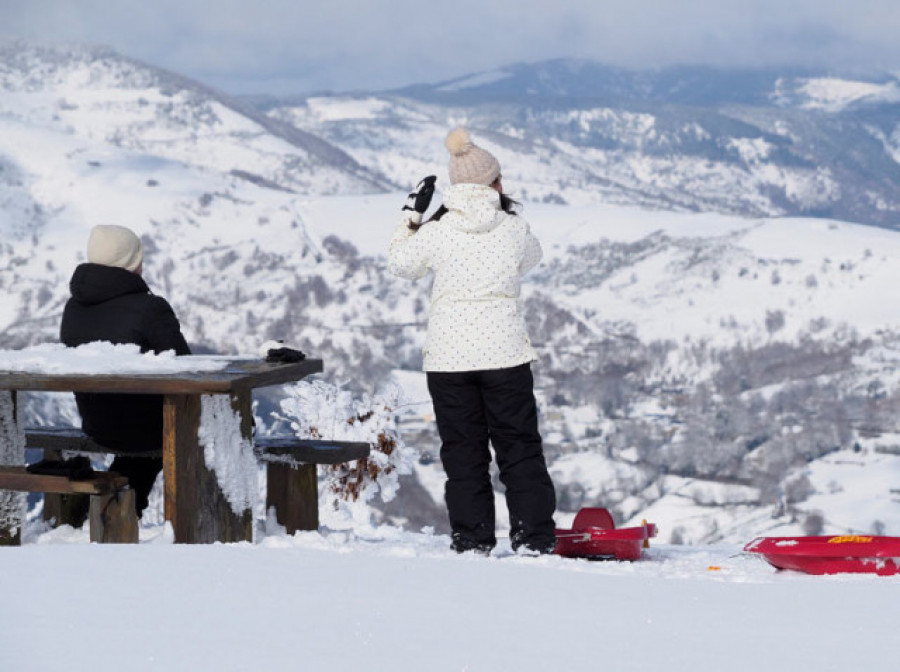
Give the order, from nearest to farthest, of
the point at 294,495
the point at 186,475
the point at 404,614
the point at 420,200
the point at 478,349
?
1. the point at 404,614
2. the point at 186,475
3. the point at 478,349
4. the point at 420,200
5. the point at 294,495

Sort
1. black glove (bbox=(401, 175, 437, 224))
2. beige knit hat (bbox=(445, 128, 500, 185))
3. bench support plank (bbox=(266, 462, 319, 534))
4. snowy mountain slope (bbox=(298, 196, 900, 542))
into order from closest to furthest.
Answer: black glove (bbox=(401, 175, 437, 224)) → beige knit hat (bbox=(445, 128, 500, 185)) → bench support plank (bbox=(266, 462, 319, 534)) → snowy mountain slope (bbox=(298, 196, 900, 542))

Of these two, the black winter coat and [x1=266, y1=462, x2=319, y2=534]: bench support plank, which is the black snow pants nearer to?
[x1=266, y1=462, x2=319, y2=534]: bench support plank

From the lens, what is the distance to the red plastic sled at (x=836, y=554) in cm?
597

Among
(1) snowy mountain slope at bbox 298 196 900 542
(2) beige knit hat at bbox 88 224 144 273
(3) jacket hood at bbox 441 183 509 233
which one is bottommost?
(1) snowy mountain slope at bbox 298 196 900 542

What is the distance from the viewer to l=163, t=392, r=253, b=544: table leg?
600 cm

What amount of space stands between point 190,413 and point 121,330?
72cm

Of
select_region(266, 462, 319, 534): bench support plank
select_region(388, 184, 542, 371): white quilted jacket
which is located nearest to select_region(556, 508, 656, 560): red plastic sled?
select_region(388, 184, 542, 371): white quilted jacket

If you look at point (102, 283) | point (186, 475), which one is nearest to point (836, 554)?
point (186, 475)

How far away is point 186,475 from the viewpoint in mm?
6035

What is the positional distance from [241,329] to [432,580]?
6864 inches

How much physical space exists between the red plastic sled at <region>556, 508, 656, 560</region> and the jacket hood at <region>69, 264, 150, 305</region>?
2612 mm

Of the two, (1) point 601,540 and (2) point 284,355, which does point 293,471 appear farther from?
(1) point 601,540

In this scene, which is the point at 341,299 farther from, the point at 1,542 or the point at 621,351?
the point at 1,542

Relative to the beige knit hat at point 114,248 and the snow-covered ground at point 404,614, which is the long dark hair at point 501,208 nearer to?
the beige knit hat at point 114,248
